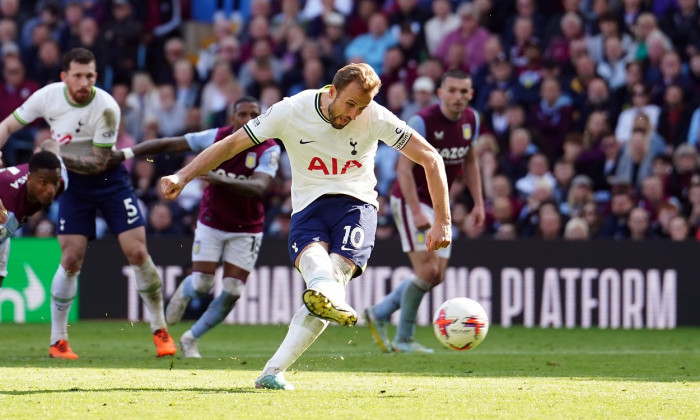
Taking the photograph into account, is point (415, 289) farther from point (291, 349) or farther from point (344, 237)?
point (291, 349)

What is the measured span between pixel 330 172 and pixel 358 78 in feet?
2.68

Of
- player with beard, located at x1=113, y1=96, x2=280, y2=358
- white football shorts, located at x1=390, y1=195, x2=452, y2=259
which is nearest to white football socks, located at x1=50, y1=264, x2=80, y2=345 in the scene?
player with beard, located at x1=113, y1=96, x2=280, y2=358

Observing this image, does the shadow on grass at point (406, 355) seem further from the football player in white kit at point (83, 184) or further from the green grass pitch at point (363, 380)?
the football player in white kit at point (83, 184)

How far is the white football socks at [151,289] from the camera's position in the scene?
37.1 feet

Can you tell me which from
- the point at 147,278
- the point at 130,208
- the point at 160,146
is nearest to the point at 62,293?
the point at 147,278

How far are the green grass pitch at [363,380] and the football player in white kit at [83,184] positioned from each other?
0.47 meters

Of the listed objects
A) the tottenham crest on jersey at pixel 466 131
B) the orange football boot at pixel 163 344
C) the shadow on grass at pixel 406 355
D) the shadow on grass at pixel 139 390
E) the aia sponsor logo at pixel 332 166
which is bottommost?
the shadow on grass at pixel 406 355

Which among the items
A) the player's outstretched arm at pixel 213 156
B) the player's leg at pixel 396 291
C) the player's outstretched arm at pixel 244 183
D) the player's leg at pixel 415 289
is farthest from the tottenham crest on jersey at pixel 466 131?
the player's outstretched arm at pixel 213 156

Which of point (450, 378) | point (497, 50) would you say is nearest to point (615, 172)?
point (497, 50)

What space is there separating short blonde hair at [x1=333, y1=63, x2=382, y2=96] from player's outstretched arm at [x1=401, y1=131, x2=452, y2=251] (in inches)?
21.1

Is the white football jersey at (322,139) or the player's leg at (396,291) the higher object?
the white football jersey at (322,139)

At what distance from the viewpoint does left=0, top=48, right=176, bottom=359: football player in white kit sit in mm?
10953

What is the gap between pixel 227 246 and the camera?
38.0 ft

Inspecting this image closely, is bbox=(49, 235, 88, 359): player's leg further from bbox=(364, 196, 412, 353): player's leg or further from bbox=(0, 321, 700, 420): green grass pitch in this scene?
bbox=(364, 196, 412, 353): player's leg
